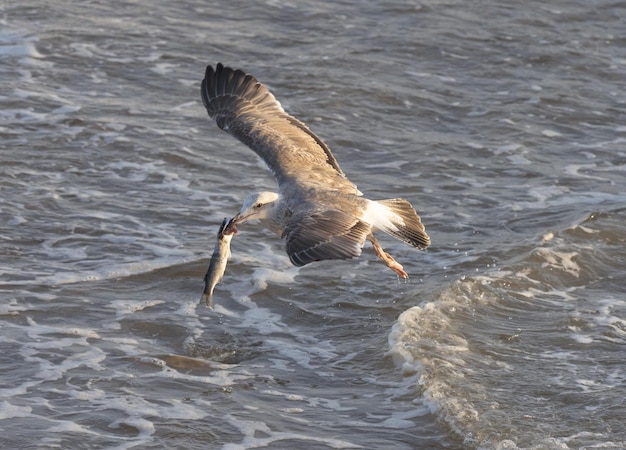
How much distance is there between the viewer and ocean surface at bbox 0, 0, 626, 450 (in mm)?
6965

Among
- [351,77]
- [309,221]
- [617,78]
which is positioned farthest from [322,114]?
[309,221]

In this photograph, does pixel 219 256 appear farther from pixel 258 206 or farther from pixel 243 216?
pixel 258 206

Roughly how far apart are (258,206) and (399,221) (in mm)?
950

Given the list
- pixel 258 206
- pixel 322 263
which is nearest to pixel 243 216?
pixel 258 206

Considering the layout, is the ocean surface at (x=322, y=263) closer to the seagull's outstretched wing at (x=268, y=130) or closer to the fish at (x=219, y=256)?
the fish at (x=219, y=256)

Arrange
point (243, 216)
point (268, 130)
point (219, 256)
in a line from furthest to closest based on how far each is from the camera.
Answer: point (268, 130) < point (243, 216) < point (219, 256)

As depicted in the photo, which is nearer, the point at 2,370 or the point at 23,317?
the point at 2,370

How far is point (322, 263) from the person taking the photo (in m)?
9.61

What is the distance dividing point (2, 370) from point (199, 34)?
29.9ft

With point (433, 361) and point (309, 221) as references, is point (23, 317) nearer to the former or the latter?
point (309, 221)

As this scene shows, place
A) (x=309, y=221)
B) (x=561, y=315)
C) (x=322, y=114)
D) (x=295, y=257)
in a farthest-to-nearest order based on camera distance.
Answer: (x=322, y=114)
(x=561, y=315)
(x=309, y=221)
(x=295, y=257)

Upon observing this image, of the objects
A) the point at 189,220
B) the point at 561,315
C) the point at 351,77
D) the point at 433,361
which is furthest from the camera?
the point at 351,77

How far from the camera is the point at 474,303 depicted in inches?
346

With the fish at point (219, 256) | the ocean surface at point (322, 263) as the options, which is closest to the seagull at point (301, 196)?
the fish at point (219, 256)
